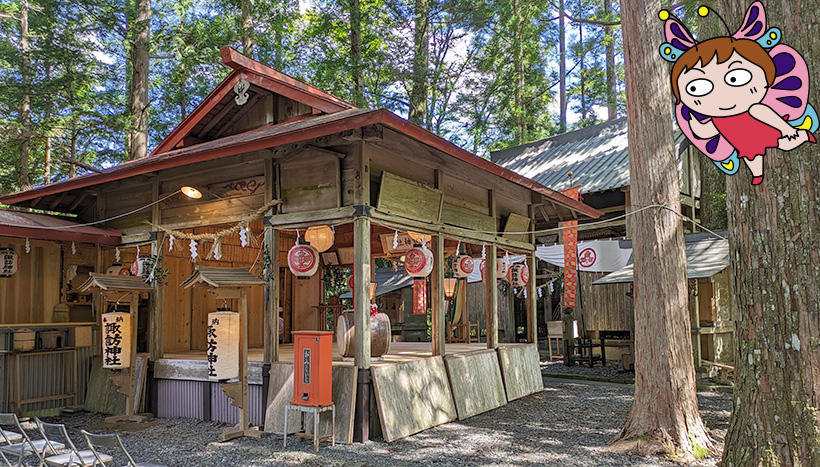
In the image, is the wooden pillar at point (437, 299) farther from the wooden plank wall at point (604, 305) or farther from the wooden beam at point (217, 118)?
the wooden plank wall at point (604, 305)

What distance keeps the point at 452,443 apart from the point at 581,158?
44.0ft

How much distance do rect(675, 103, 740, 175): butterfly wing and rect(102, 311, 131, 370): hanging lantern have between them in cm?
788

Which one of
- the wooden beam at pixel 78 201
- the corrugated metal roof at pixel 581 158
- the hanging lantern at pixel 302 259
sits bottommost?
the hanging lantern at pixel 302 259

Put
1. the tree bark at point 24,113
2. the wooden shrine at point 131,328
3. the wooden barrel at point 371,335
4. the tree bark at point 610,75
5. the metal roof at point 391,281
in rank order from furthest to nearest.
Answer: the tree bark at point 610,75
the metal roof at point 391,281
the tree bark at point 24,113
the wooden shrine at point 131,328
the wooden barrel at point 371,335

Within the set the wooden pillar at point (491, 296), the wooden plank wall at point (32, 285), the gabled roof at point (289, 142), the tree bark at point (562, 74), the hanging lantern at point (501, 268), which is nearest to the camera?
the gabled roof at point (289, 142)

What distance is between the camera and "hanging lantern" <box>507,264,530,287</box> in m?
12.4

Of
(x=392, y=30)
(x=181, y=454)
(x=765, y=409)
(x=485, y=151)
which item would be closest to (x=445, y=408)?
(x=181, y=454)

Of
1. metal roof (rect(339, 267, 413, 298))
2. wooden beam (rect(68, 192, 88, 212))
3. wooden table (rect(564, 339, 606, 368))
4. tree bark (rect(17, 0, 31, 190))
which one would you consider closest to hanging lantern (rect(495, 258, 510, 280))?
wooden table (rect(564, 339, 606, 368))

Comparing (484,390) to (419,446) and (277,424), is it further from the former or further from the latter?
(277,424)

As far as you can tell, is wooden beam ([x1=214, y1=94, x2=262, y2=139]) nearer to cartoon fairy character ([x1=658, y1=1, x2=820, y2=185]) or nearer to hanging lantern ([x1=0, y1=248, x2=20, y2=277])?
hanging lantern ([x1=0, y1=248, x2=20, y2=277])

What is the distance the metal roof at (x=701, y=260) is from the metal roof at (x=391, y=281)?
7.21m

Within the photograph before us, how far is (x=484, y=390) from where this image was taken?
9.96 m

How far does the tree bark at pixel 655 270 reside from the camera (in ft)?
22.5

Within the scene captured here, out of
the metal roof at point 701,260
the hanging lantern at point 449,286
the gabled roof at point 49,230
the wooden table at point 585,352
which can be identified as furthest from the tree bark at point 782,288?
the wooden table at point 585,352
